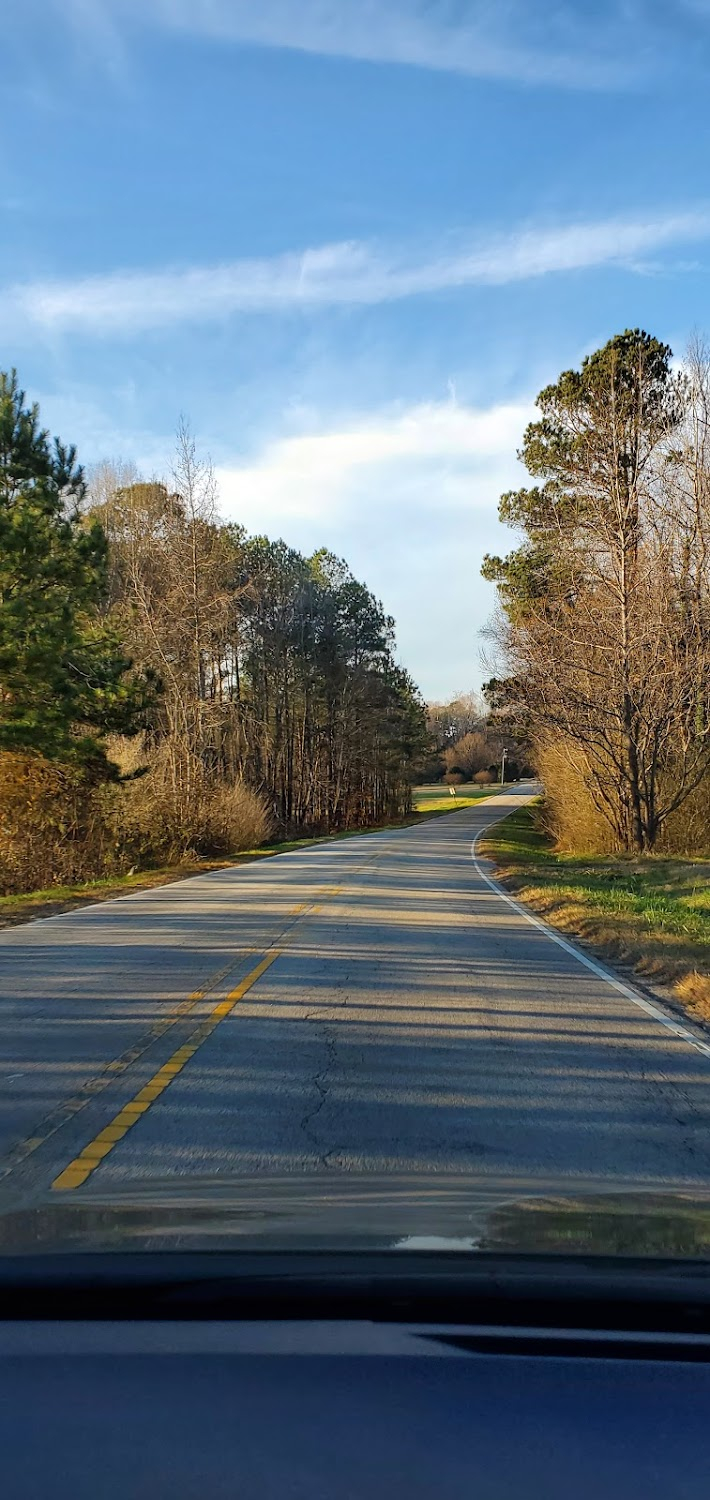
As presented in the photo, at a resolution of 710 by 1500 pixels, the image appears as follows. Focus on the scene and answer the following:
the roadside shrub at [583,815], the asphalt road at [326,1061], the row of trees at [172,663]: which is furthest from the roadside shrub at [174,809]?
the asphalt road at [326,1061]

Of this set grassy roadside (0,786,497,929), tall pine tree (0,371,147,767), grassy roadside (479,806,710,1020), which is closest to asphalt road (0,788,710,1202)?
grassy roadside (479,806,710,1020)

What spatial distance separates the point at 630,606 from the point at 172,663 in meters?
13.9

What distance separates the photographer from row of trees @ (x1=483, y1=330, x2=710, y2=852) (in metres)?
29.9

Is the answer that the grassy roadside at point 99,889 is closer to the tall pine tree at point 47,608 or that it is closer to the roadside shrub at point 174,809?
the roadside shrub at point 174,809

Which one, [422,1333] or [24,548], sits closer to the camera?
[422,1333]

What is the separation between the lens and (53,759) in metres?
24.3

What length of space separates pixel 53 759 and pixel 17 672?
2200 millimetres

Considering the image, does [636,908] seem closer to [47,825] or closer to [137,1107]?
[137,1107]

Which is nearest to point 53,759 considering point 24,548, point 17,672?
point 17,672

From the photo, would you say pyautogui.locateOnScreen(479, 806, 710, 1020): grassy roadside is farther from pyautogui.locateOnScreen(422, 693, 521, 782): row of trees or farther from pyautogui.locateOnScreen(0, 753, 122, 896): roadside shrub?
pyautogui.locateOnScreen(422, 693, 521, 782): row of trees

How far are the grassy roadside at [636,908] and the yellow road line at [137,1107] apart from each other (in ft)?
13.2

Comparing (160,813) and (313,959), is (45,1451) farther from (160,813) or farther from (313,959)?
(160,813)

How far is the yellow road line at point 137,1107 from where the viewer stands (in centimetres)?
505

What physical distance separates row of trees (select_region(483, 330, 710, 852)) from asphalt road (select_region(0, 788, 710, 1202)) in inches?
681
